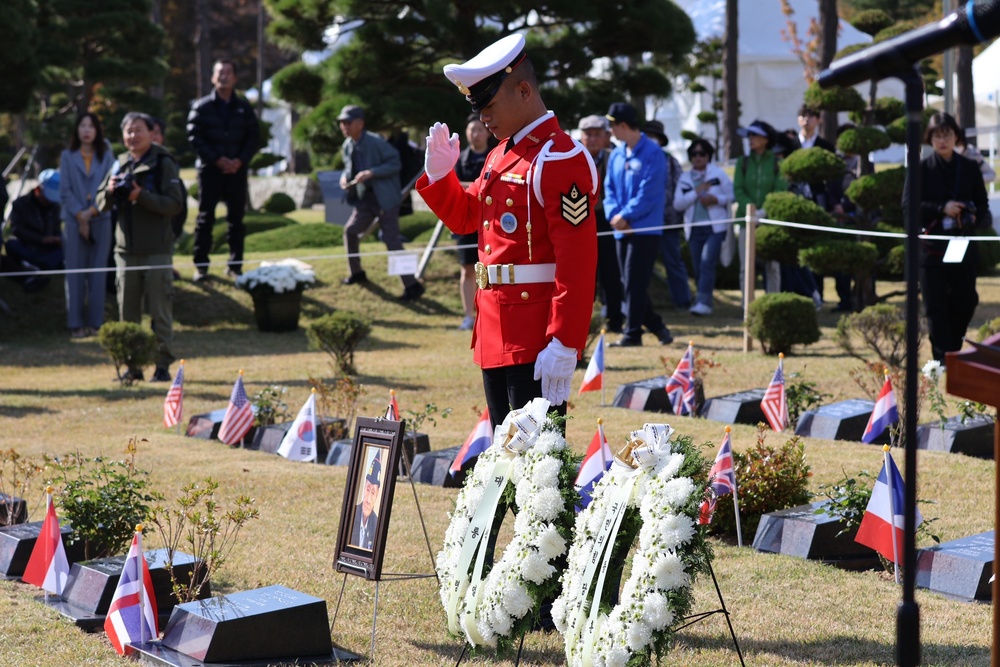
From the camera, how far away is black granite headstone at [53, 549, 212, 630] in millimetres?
5234

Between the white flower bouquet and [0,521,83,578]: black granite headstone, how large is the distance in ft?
27.4

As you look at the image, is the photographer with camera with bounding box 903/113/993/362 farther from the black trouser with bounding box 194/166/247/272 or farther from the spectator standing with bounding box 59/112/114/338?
the black trouser with bounding box 194/166/247/272

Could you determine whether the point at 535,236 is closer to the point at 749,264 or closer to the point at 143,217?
the point at 143,217

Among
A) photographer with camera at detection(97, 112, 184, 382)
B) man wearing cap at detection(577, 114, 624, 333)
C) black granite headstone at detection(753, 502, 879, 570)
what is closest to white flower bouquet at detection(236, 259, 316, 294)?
photographer with camera at detection(97, 112, 184, 382)

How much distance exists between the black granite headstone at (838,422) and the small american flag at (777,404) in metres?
0.15

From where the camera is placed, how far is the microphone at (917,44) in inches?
115

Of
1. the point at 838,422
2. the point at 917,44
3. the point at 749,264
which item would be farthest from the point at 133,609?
the point at 749,264

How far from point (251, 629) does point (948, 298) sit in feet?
23.0

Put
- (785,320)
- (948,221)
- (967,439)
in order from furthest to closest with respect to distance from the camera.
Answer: (785,320)
(948,221)
(967,439)

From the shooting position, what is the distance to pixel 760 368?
36.2ft

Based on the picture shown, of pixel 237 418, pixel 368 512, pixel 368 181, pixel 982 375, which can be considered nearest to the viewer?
pixel 982 375

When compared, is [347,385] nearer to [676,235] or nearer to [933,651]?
[933,651]

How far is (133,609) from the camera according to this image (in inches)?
190

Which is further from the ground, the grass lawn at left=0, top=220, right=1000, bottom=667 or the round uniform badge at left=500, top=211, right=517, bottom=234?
the round uniform badge at left=500, top=211, right=517, bottom=234
